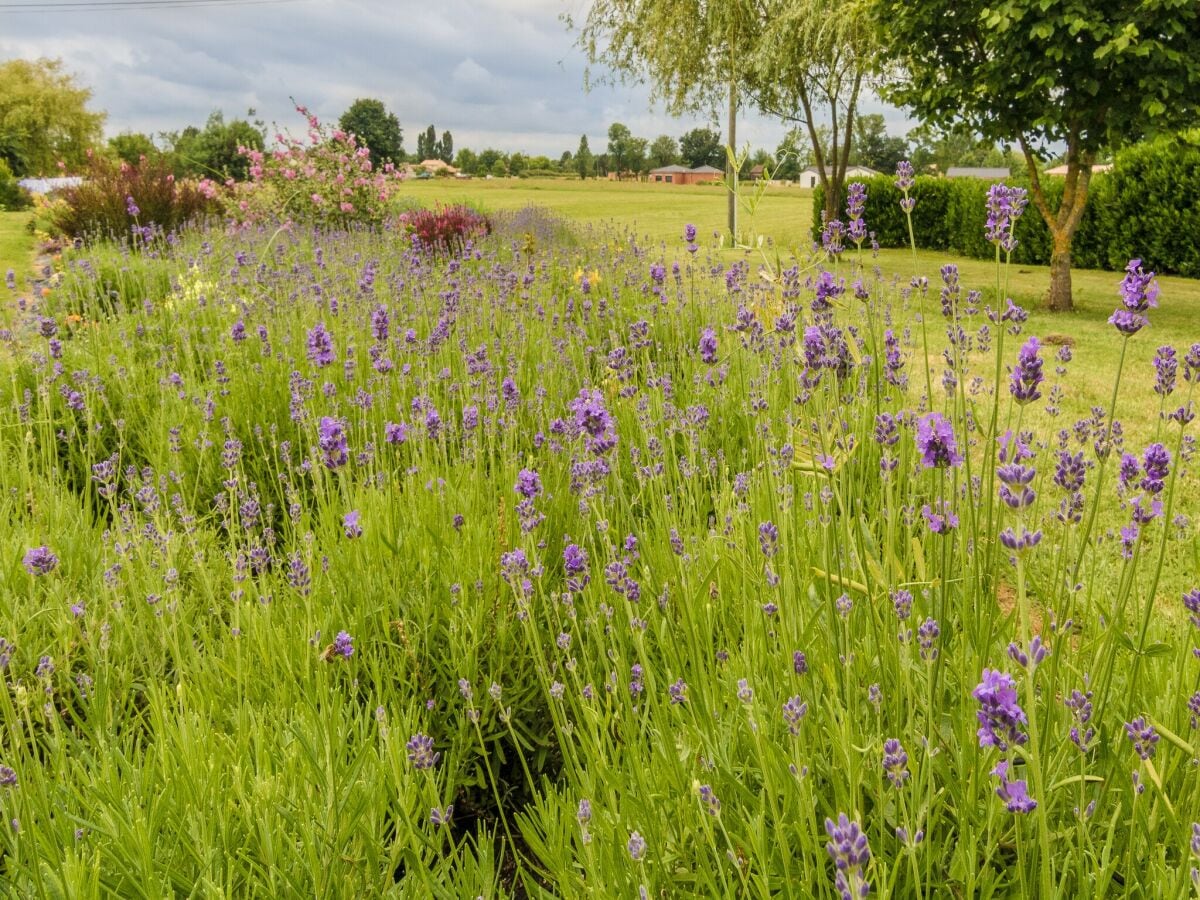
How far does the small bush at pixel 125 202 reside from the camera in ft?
38.0

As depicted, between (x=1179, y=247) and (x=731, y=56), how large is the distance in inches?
381

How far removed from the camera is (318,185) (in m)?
12.7

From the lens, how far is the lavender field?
4.55ft

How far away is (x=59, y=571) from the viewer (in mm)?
2787

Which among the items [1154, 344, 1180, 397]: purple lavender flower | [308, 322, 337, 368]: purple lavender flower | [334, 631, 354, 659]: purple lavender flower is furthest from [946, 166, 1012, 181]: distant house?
[334, 631, 354, 659]: purple lavender flower

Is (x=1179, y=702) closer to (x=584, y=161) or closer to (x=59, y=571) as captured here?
(x=59, y=571)

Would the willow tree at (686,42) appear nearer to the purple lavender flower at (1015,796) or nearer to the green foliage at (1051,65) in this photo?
the green foliage at (1051,65)

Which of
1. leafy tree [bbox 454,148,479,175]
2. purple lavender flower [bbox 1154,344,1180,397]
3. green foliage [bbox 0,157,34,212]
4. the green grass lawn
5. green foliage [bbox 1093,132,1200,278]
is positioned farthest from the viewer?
leafy tree [bbox 454,148,479,175]

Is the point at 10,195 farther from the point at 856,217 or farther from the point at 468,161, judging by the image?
the point at 468,161

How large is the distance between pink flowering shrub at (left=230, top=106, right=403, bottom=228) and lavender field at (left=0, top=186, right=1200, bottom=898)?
898cm

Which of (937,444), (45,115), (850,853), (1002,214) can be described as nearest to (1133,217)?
(1002,214)

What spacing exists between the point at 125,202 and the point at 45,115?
157 feet

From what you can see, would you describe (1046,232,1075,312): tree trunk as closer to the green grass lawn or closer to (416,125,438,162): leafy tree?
the green grass lawn

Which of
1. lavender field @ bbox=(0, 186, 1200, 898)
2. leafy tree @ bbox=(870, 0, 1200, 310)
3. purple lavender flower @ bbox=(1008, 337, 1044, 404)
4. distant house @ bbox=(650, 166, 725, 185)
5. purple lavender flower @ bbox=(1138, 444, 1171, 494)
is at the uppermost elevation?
distant house @ bbox=(650, 166, 725, 185)
